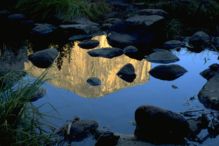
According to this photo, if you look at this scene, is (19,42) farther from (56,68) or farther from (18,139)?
(18,139)

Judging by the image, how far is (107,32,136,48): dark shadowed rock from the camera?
262 inches

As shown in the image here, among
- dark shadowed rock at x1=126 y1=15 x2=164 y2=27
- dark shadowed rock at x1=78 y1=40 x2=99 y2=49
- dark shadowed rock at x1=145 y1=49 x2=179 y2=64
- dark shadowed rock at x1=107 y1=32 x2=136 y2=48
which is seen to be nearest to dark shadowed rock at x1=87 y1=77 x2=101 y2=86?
dark shadowed rock at x1=145 y1=49 x2=179 y2=64

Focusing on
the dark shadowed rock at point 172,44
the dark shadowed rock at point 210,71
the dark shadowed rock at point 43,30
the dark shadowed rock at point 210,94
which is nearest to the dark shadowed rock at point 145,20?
the dark shadowed rock at point 172,44

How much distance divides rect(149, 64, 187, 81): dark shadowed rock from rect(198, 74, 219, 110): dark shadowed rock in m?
0.54

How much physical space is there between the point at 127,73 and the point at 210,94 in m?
1.20

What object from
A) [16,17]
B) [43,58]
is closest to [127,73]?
[43,58]

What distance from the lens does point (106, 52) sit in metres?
6.05

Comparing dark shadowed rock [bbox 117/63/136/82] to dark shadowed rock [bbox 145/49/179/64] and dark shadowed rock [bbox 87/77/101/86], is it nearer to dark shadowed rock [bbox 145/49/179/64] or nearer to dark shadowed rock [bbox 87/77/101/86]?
dark shadowed rock [bbox 87/77/101/86]

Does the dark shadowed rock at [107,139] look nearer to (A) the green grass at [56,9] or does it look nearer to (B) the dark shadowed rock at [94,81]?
(B) the dark shadowed rock at [94,81]

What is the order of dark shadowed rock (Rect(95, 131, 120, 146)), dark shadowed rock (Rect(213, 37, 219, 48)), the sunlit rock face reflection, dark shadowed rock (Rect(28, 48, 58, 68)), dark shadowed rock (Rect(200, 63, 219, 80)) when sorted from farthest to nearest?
1. dark shadowed rock (Rect(213, 37, 219, 48))
2. dark shadowed rock (Rect(28, 48, 58, 68))
3. dark shadowed rock (Rect(200, 63, 219, 80))
4. the sunlit rock face reflection
5. dark shadowed rock (Rect(95, 131, 120, 146))

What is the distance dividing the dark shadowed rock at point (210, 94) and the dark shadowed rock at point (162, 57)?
3.45ft

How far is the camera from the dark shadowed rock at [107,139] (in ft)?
11.7

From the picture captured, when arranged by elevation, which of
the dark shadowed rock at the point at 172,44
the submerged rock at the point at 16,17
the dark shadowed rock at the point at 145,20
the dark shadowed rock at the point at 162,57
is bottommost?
the dark shadowed rock at the point at 162,57

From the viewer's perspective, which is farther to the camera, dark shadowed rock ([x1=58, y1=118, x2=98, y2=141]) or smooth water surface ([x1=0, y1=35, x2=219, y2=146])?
smooth water surface ([x1=0, y1=35, x2=219, y2=146])
